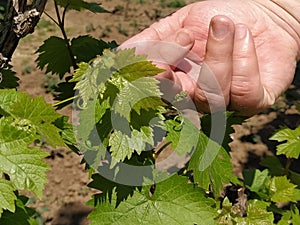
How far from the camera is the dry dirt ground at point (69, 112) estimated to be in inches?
129

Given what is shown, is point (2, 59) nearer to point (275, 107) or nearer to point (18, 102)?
point (18, 102)

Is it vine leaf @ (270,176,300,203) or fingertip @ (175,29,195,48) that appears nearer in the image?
fingertip @ (175,29,195,48)

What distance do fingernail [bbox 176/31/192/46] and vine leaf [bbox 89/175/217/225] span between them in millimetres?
433

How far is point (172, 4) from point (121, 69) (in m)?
4.53

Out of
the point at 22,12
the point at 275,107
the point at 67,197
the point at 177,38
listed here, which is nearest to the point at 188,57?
the point at 177,38

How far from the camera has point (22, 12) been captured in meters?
1.21

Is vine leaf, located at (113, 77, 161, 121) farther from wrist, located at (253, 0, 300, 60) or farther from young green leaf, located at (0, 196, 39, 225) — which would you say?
wrist, located at (253, 0, 300, 60)

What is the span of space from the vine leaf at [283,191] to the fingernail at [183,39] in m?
0.78

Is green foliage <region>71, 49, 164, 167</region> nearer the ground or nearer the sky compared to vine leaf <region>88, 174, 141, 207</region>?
nearer the sky

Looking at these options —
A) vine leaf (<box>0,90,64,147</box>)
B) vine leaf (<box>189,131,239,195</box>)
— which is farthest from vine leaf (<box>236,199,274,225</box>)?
vine leaf (<box>0,90,64,147</box>)

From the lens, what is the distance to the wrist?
208 centimetres

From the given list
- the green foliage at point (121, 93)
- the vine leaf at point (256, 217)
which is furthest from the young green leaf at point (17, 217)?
the vine leaf at point (256, 217)

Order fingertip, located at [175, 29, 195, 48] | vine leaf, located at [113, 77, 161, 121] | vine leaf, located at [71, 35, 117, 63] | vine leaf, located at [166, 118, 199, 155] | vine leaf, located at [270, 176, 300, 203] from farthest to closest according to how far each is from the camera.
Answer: vine leaf, located at [270, 176, 300, 203], vine leaf, located at [71, 35, 117, 63], fingertip, located at [175, 29, 195, 48], vine leaf, located at [166, 118, 199, 155], vine leaf, located at [113, 77, 161, 121]

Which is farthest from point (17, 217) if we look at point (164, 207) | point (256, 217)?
point (256, 217)
